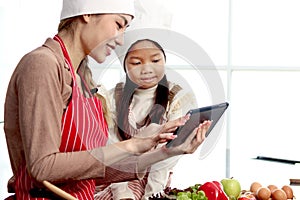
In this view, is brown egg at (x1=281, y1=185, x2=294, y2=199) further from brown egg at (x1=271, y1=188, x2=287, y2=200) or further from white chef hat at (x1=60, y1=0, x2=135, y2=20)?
white chef hat at (x1=60, y1=0, x2=135, y2=20)

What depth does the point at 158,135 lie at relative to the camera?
3.97ft

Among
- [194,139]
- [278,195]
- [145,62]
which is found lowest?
[278,195]

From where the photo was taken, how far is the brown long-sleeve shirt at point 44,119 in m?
1.10

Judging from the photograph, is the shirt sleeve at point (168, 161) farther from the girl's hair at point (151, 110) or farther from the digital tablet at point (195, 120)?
the digital tablet at point (195, 120)

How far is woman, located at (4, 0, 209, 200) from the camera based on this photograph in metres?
1.11

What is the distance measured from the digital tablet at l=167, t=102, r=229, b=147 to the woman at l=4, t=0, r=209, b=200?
2 centimetres

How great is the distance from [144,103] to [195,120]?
606 mm

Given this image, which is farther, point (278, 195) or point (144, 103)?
point (144, 103)

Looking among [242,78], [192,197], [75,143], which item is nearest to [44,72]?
[75,143]

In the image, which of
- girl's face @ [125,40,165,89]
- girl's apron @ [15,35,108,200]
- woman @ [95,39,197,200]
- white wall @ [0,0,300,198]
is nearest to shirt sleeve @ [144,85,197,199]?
woman @ [95,39,197,200]

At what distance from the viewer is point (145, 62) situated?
179 centimetres

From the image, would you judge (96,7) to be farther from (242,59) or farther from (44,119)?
(242,59)

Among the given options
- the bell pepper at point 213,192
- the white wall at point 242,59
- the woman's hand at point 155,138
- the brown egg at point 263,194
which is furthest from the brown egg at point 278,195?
the white wall at point 242,59

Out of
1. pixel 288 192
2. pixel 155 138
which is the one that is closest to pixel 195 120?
pixel 155 138
